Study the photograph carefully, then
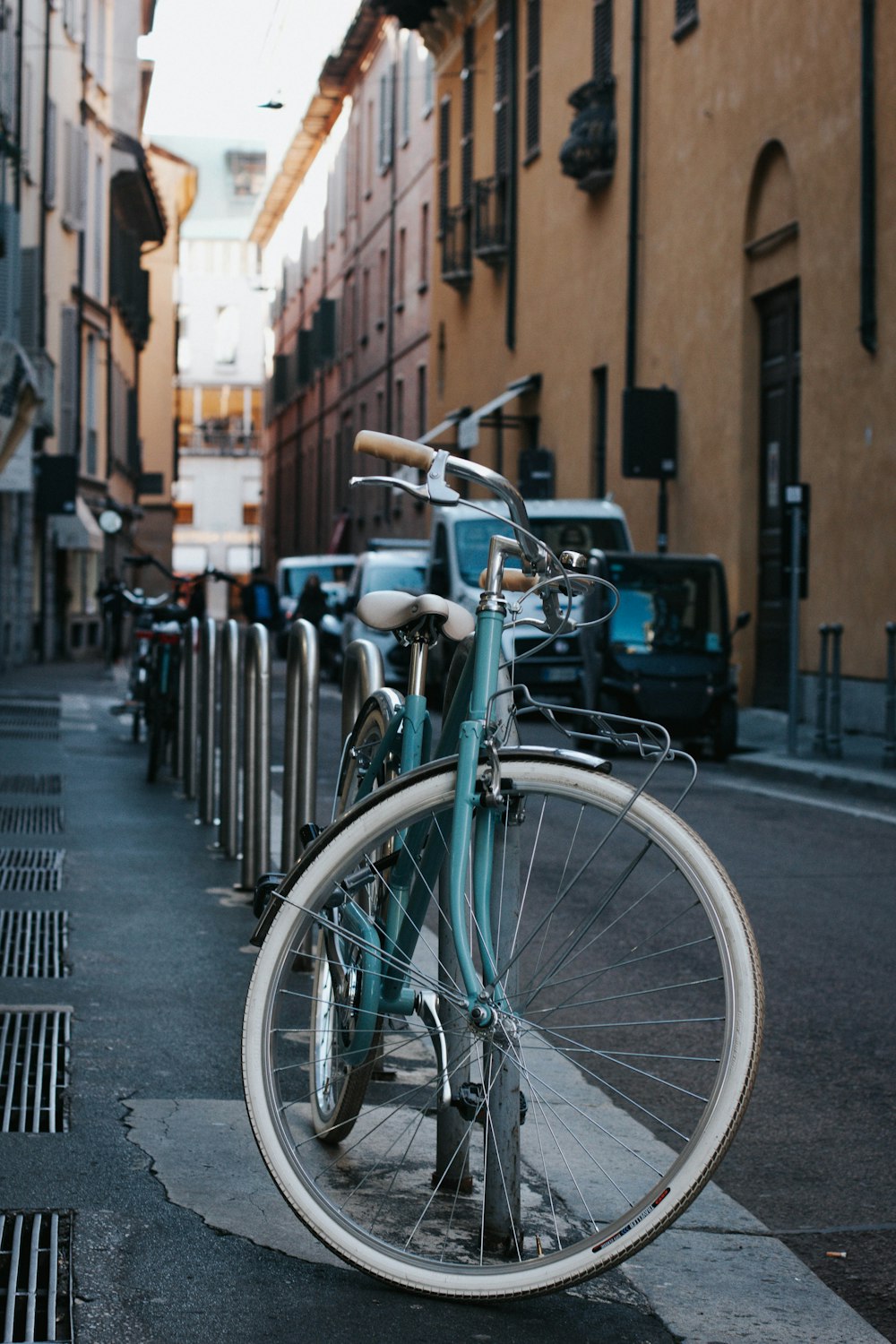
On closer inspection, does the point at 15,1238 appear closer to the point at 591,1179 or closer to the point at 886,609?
the point at 591,1179

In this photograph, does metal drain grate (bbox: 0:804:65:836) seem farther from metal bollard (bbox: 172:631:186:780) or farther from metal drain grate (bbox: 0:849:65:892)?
metal bollard (bbox: 172:631:186:780)

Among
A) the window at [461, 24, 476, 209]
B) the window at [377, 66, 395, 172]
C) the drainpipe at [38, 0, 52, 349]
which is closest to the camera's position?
the drainpipe at [38, 0, 52, 349]

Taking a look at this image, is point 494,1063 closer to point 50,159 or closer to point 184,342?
point 50,159

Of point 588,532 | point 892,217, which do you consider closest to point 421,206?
point 588,532

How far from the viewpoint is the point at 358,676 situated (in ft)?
17.0

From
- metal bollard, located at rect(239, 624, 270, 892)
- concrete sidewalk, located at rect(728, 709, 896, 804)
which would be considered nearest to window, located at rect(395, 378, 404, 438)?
concrete sidewalk, located at rect(728, 709, 896, 804)

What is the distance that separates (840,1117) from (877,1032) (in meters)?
0.98

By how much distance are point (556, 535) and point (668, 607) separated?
12.8ft

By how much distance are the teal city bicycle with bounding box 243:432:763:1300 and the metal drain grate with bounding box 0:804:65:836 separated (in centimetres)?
579

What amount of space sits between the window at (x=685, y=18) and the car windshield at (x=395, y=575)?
24.0ft

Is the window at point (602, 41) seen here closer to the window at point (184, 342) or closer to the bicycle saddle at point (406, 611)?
the bicycle saddle at point (406, 611)

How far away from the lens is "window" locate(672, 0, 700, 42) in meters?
22.3

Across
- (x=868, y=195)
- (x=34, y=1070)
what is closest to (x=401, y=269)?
(x=868, y=195)

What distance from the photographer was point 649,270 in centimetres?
2414
